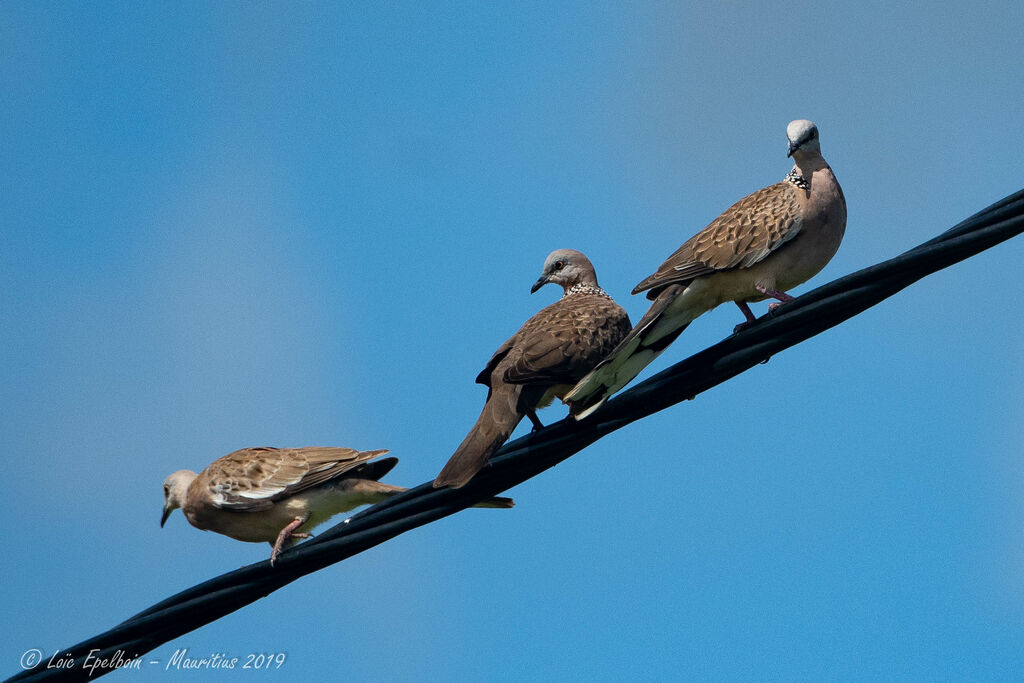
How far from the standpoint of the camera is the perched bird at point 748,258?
541 cm

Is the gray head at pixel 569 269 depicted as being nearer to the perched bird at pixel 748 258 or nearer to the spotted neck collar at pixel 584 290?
the spotted neck collar at pixel 584 290

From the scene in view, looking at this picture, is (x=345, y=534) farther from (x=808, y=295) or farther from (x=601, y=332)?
(x=601, y=332)

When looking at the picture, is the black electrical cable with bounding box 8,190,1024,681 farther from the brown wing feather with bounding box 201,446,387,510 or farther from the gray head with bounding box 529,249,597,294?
the gray head with bounding box 529,249,597,294

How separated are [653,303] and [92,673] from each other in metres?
2.74

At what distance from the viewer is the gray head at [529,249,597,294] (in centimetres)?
736

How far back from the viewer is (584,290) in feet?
23.4

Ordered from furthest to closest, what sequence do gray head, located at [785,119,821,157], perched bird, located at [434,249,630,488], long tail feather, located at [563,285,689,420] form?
gray head, located at [785,119,821,157] → perched bird, located at [434,249,630,488] → long tail feather, located at [563,285,689,420]

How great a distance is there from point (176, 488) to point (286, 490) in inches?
54.4

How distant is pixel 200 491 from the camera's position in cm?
650

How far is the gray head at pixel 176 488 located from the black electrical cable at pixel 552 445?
290 cm

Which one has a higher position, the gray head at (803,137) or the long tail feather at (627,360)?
the gray head at (803,137)

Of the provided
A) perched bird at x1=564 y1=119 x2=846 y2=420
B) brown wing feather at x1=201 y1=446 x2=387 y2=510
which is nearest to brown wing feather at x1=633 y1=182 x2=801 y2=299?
perched bird at x1=564 y1=119 x2=846 y2=420

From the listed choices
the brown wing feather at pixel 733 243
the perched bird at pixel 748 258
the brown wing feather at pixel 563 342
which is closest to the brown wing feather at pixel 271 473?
the brown wing feather at pixel 563 342

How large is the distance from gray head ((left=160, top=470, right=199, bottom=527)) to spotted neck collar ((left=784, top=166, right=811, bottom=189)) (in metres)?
3.64
